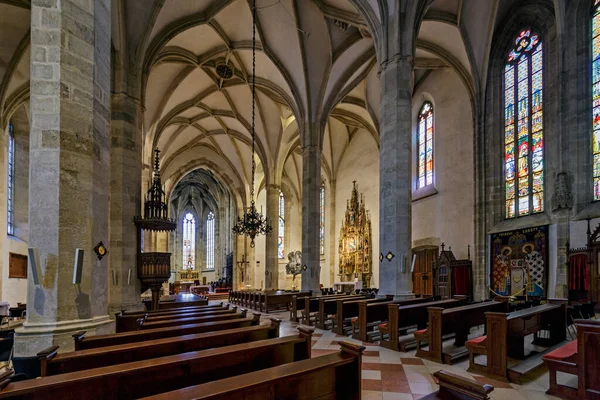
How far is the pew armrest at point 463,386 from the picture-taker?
2088mm

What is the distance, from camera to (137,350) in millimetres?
3449

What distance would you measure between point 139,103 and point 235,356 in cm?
913

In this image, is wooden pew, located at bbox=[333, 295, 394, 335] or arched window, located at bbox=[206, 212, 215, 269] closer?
wooden pew, located at bbox=[333, 295, 394, 335]

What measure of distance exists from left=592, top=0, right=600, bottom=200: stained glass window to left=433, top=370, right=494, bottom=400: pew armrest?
11.0m

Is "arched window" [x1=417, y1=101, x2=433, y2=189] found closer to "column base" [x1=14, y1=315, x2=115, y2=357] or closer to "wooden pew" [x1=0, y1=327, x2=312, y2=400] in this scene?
"wooden pew" [x1=0, y1=327, x2=312, y2=400]

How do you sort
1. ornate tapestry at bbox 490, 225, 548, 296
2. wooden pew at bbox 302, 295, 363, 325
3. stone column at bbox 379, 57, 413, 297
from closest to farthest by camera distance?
stone column at bbox 379, 57, 413, 297
wooden pew at bbox 302, 295, 363, 325
ornate tapestry at bbox 490, 225, 548, 296

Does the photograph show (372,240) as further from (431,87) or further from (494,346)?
(494,346)

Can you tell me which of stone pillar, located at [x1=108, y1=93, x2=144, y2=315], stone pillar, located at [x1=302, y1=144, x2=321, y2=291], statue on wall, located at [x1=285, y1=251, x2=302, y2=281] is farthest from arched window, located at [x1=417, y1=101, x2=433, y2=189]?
statue on wall, located at [x1=285, y1=251, x2=302, y2=281]

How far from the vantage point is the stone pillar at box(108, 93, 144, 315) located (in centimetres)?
912

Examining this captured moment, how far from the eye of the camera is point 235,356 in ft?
10.7

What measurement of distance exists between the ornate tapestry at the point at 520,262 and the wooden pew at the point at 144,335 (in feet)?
35.1

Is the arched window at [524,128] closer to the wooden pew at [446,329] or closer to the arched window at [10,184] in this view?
the wooden pew at [446,329]

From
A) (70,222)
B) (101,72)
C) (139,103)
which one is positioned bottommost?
(70,222)

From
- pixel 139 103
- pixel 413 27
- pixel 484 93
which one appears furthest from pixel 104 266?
pixel 484 93
